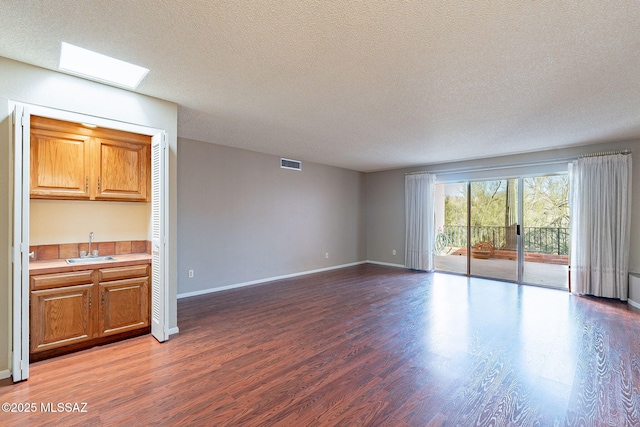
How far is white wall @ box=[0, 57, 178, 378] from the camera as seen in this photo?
2297 millimetres

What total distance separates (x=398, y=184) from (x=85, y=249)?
6.30 m

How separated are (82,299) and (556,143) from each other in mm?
6775

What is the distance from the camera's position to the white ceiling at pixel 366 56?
174cm

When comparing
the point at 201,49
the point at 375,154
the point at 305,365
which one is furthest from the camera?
the point at 375,154

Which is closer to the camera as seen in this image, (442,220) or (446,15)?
(446,15)

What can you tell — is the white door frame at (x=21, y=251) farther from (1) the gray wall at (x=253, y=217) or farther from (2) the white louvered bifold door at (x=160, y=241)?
(1) the gray wall at (x=253, y=217)

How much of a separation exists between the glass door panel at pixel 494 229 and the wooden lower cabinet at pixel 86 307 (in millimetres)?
6131

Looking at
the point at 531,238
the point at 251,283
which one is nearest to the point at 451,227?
the point at 531,238

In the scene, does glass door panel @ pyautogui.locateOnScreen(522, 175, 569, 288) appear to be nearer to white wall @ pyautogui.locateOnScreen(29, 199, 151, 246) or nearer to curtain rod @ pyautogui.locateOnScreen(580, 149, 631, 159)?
curtain rod @ pyautogui.locateOnScreen(580, 149, 631, 159)

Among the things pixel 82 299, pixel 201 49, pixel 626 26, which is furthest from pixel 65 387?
pixel 626 26

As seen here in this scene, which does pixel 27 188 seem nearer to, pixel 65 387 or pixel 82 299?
pixel 82 299

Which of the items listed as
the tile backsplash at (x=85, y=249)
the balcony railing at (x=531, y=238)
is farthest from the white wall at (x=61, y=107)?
the balcony railing at (x=531, y=238)

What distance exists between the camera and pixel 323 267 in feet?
22.7

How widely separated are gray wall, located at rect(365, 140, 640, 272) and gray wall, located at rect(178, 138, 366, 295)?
2.32ft
